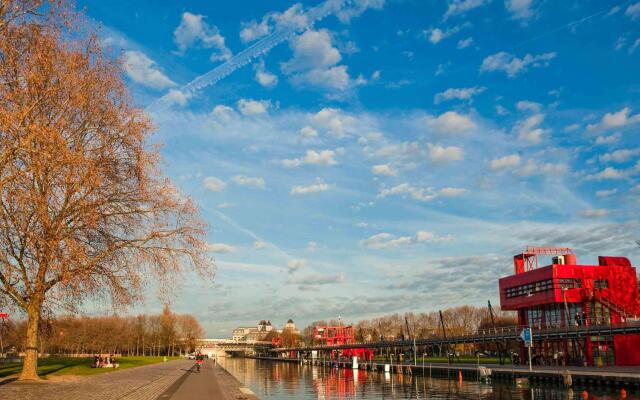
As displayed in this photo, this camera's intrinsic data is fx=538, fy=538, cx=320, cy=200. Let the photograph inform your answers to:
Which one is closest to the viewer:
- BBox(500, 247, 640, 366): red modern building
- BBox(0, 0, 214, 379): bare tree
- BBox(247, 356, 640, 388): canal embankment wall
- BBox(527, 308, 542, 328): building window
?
BBox(0, 0, 214, 379): bare tree

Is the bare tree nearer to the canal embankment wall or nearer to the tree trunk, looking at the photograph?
the tree trunk

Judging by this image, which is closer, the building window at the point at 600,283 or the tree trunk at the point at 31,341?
the tree trunk at the point at 31,341

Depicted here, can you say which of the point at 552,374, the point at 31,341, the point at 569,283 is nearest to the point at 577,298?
the point at 569,283

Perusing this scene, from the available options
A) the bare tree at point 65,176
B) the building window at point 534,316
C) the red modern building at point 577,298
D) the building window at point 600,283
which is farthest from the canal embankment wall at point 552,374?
the bare tree at point 65,176

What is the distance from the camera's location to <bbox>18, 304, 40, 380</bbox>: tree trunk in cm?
3441

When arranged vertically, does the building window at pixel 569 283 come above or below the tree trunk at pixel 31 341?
above

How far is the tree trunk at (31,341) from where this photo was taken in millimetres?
34406

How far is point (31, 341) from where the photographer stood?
34781mm

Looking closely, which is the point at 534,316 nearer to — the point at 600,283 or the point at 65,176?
the point at 600,283

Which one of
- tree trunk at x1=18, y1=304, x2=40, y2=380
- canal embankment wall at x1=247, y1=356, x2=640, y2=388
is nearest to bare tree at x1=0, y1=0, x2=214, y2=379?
tree trunk at x1=18, y1=304, x2=40, y2=380

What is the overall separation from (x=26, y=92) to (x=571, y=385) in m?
48.0

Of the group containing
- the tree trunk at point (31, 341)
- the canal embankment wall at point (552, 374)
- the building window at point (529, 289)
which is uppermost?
the building window at point (529, 289)

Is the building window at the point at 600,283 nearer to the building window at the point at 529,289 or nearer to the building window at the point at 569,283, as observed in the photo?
the building window at the point at 569,283

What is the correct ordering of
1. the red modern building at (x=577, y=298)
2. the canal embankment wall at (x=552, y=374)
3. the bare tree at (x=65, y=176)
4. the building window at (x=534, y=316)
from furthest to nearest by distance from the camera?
the building window at (x=534, y=316) < the red modern building at (x=577, y=298) < the canal embankment wall at (x=552, y=374) < the bare tree at (x=65, y=176)
